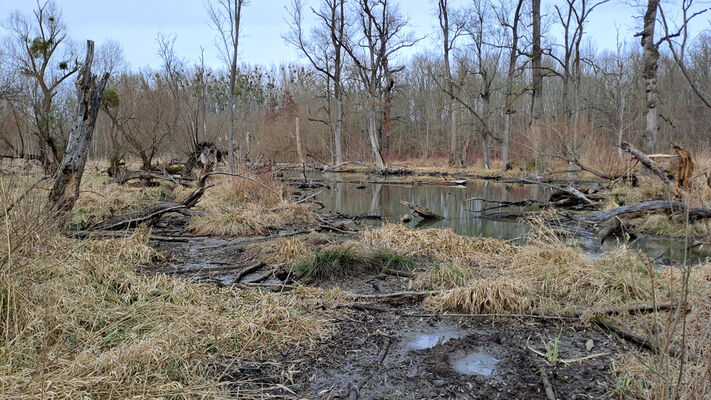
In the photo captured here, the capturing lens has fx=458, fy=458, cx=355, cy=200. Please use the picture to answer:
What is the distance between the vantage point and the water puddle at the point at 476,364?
3256mm

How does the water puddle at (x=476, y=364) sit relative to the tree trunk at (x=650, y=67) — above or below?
below

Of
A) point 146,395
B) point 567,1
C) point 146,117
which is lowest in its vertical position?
point 146,395

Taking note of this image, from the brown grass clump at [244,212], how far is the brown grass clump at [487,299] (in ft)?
16.7

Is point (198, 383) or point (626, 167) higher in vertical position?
point (626, 167)

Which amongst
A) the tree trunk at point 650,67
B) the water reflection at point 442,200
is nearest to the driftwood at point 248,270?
the water reflection at point 442,200

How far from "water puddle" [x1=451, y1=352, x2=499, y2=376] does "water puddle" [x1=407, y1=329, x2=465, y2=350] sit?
30 cm

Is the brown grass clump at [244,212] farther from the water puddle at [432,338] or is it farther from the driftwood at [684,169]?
the driftwood at [684,169]

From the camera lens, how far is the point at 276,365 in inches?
126

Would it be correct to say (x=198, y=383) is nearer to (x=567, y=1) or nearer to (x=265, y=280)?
(x=265, y=280)

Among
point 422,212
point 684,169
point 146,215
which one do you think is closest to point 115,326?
point 146,215

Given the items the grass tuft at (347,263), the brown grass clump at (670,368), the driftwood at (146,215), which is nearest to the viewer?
the brown grass clump at (670,368)

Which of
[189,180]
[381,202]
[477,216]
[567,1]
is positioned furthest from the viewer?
[567,1]

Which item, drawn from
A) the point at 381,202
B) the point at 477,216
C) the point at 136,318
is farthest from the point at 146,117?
the point at 136,318

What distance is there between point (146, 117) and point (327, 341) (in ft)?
47.3
